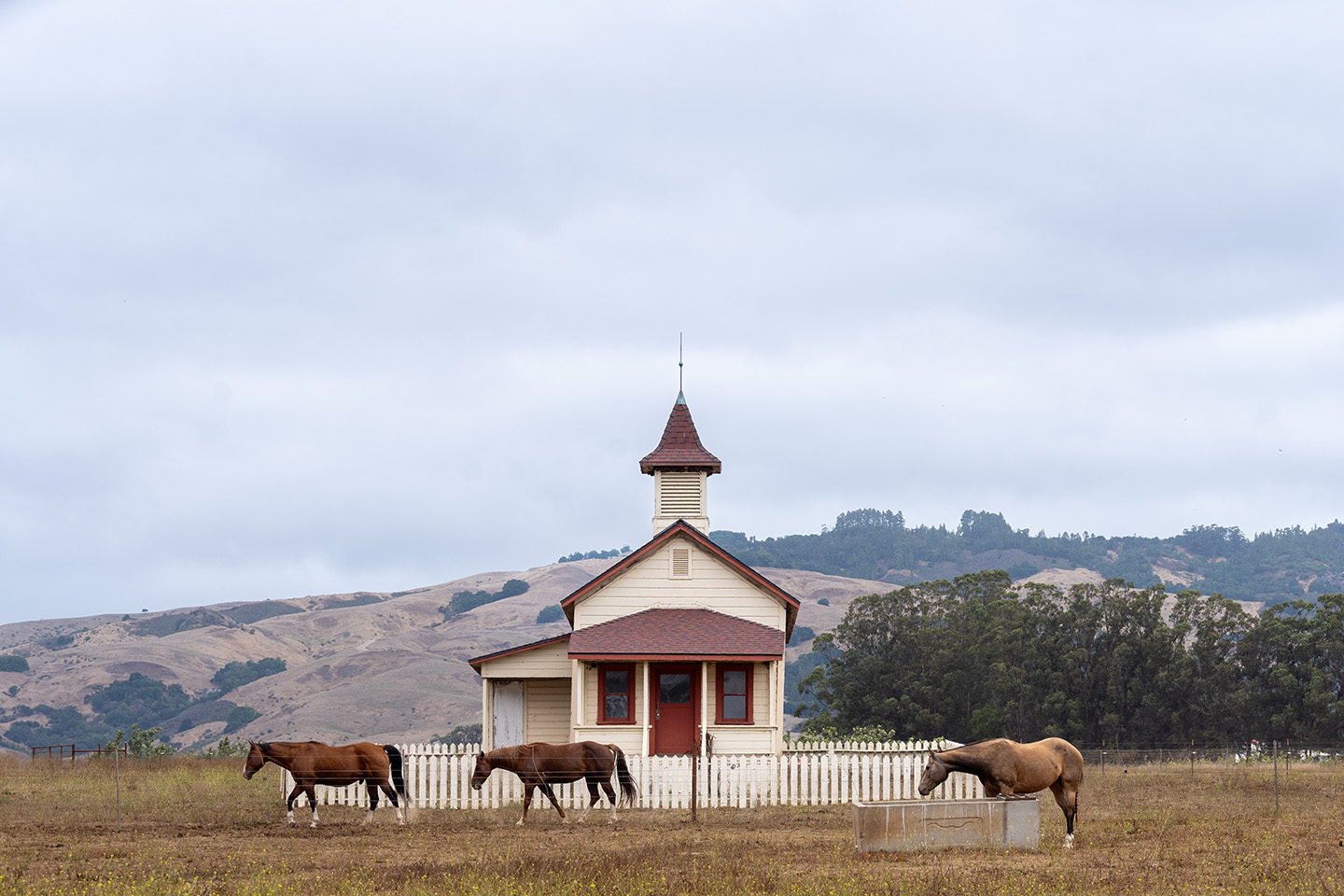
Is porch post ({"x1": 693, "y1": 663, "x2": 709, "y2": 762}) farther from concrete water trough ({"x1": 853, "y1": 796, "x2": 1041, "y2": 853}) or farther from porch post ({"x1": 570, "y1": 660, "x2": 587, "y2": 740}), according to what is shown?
concrete water trough ({"x1": 853, "y1": 796, "x2": 1041, "y2": 853})

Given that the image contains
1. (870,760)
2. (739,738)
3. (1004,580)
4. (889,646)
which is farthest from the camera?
(1004,580)

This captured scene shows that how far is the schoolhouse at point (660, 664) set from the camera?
29641 mm

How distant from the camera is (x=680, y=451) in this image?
116ft

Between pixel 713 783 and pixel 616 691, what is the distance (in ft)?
22.7

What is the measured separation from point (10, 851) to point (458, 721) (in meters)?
122

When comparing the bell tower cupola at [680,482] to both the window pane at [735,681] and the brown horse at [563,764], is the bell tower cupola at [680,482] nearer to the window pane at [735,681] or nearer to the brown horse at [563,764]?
the window pane at [735,681]

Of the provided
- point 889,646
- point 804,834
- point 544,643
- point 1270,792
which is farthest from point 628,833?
point 889,646

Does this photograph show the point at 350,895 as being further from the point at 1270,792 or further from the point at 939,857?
the point at 1270,792

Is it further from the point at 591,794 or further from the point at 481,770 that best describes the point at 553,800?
the point at 481,770

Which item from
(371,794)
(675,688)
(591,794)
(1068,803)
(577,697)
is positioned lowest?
(591,794)

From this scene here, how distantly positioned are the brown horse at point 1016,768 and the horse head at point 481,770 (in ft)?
28.1

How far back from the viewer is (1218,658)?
65375mm

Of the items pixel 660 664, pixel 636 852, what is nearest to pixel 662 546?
pixel 660 664

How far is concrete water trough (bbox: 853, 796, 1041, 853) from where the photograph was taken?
57.2 ft
